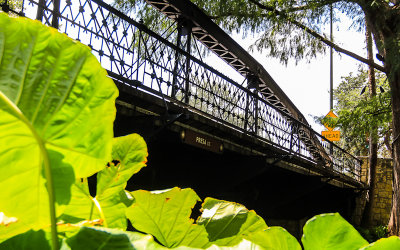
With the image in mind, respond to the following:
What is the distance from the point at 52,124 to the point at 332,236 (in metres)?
0.23

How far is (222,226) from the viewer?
16.8 inches

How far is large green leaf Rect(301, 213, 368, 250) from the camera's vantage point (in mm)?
301

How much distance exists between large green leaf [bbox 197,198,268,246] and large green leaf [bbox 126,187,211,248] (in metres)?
0.01

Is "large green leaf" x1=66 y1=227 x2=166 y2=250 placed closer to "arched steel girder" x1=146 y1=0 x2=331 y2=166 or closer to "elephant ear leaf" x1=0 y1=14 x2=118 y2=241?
"elephant ear leaf" x1=0 y1=14 x2=118 y2=241

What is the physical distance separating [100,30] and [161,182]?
228 cm

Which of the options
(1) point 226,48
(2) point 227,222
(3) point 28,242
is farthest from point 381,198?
(3) point 28,242

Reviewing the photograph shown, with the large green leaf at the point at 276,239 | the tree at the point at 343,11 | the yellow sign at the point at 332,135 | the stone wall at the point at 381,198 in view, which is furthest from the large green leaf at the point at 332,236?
the stone wall at the point at 381,198

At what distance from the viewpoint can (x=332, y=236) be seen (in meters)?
0.30

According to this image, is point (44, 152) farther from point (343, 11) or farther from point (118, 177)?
point (343, 11)

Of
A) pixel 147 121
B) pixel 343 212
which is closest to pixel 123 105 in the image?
pixel 147 121

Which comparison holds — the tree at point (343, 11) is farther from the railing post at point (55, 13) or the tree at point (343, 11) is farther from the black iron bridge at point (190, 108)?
the railing post at point (55, 13)

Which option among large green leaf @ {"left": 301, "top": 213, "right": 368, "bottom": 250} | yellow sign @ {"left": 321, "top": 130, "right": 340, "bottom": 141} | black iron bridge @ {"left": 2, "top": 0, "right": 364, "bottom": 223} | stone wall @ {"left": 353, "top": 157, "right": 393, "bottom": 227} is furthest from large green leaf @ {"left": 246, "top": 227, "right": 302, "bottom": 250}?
stone wall @ {"left": 353, "top": 157, "right": 393, "bottom": 227}

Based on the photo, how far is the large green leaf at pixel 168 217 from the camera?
40 centimetres

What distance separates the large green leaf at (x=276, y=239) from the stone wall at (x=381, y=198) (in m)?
14.0
